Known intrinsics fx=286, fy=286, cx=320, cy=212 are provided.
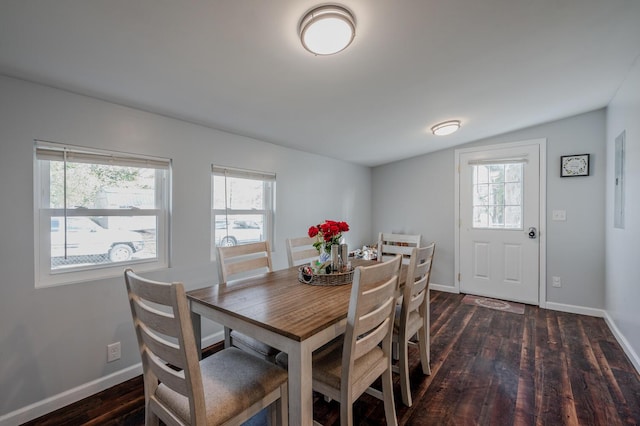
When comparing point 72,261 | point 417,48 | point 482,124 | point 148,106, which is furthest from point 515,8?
point 72,261

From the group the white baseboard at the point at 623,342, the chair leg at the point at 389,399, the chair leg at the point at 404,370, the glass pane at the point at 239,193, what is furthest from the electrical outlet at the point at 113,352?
the white baseboard at the point at 623,342

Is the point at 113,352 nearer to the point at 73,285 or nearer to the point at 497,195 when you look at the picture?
the point at 73,285

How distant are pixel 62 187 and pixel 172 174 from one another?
667mm

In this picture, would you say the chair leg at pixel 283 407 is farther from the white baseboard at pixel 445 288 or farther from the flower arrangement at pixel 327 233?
the white baseboard at pixel 445 288

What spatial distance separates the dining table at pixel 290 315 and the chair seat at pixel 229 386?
18cm

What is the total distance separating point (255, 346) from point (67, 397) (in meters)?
1.26

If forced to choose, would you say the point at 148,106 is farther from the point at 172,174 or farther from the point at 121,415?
the point at 121,415

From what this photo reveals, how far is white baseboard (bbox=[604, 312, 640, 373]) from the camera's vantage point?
220 centimetres

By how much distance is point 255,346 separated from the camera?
166 centimetres

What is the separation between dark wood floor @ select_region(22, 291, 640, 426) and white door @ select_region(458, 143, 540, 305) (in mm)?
910

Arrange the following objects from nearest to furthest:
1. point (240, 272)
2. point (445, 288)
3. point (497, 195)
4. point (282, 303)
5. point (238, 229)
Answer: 1. point (282, 303)
2. point (240, 272)
3. point (238, 229)
4. point (497, 195)
5. point (445, 288)

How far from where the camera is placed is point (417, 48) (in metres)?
1.71

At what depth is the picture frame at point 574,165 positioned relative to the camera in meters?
3.28

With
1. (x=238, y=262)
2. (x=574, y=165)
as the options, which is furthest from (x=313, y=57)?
(x=574, y=165)
